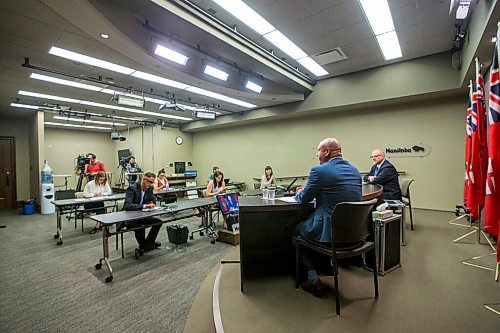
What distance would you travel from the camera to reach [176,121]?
34.5ft

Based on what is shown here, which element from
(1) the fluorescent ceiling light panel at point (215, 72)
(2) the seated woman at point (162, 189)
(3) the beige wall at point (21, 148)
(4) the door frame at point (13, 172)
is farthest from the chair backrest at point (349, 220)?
(4) the door frame at point (13, 172)

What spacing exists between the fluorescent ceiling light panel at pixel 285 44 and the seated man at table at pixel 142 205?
310 cm

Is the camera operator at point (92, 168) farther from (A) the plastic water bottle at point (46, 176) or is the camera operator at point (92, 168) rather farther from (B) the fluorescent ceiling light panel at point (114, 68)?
(B) the fluorescent ceiling light panel at point (114, 68)

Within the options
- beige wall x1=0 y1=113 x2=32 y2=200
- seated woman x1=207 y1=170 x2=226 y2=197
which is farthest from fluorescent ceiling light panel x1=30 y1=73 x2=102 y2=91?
beige wall x1=0 y1=113 x2=32 y2=200

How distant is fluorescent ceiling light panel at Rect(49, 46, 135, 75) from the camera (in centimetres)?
413

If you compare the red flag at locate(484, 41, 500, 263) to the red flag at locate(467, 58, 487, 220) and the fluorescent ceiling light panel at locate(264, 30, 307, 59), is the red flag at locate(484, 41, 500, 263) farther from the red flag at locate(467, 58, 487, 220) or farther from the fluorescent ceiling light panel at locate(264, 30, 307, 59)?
the fluorescent ceiling light panel at locate(264, 30, 307, 59)

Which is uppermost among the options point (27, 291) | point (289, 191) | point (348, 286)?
point (289, 191)

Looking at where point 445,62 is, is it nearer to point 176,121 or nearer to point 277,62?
point 277,62

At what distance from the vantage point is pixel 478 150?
281 cm

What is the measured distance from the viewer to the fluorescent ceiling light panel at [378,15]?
343cm

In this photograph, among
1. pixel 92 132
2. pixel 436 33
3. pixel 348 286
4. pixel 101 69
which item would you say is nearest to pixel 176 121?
pixel 92 132

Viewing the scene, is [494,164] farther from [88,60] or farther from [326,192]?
[88,60]

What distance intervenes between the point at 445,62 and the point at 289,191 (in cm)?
465

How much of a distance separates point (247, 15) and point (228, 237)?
11.4 feet
